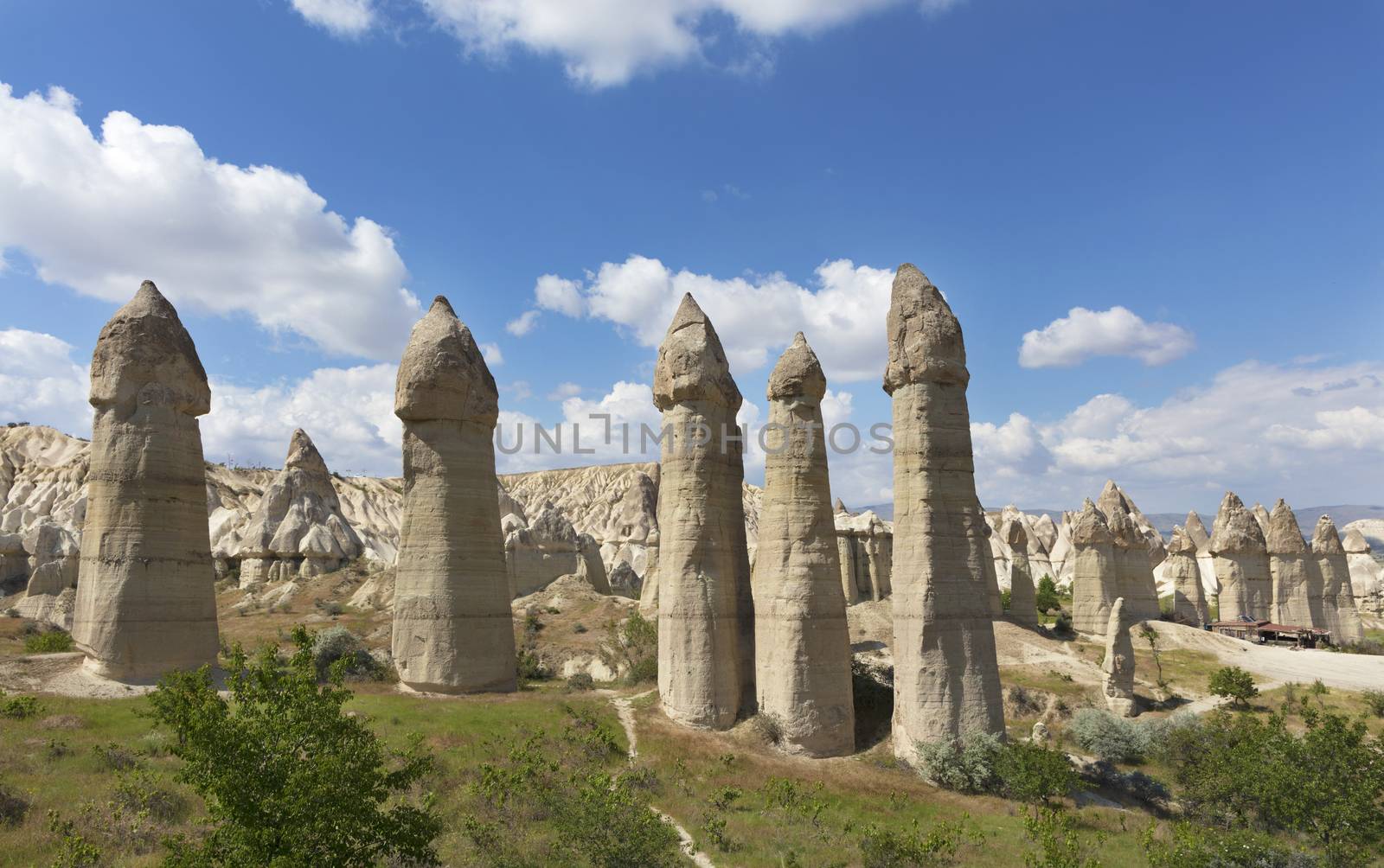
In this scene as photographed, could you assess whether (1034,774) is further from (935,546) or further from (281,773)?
(281,773)

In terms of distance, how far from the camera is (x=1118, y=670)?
2975cm

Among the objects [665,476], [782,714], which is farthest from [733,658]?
[665,476]

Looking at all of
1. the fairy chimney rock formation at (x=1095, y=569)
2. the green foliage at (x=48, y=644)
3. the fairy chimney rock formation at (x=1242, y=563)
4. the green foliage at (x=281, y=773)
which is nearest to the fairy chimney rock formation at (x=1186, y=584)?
the fairy chimney rock formation at (x=1242, y=563)

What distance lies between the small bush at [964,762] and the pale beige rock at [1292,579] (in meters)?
37.5

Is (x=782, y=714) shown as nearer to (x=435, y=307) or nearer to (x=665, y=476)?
(x=665, y=476)

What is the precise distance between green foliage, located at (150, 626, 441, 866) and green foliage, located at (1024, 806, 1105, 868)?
8.21 meters

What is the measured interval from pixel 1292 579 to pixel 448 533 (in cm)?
4730

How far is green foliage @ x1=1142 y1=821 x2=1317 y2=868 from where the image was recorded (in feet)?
43.1

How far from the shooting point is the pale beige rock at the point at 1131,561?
4294cm

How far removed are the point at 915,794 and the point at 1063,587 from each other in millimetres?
62172

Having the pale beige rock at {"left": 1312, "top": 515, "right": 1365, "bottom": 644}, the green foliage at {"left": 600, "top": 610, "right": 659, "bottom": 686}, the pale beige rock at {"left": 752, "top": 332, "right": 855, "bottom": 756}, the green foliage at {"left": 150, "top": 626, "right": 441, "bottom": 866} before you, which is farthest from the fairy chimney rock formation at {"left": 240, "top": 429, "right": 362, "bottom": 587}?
the pale beige rock at {"left": 1312, "top": 515, "right": 1365, "bottom": 644}

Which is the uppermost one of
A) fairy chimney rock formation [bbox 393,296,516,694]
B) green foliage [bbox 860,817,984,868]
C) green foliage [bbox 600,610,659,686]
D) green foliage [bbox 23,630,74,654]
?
fairy chimney rock formation [bbox 393,296,516,694]

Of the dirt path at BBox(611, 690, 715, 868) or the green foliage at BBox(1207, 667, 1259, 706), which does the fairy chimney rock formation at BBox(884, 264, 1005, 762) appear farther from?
the green foliage at BBox(1207, 667, 1259, 706)

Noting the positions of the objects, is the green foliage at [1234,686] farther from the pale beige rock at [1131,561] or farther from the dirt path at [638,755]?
the dirt path at [638,755]
